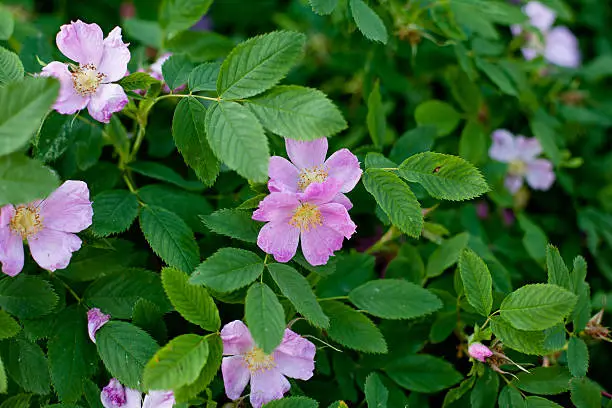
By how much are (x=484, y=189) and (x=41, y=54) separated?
36.4 inches

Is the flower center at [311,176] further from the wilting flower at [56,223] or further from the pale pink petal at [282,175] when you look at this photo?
the wilting flower at [56,223]

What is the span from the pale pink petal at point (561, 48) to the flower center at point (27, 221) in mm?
1556

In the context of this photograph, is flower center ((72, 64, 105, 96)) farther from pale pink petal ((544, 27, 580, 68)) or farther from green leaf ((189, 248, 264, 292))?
pale pink petal ((544, 27, 580, 68))

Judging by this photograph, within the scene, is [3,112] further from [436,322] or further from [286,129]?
[436,322]

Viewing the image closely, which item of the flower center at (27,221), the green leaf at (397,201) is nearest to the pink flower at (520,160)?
the green leaf at (397,201)

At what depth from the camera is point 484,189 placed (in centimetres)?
107

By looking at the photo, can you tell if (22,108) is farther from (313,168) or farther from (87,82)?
(313,168)

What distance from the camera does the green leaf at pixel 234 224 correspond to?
108cm

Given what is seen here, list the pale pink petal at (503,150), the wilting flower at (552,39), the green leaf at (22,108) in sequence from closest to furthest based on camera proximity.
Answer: the green leaf at (22,108)
the pale pink petal at (503,150)
the wilting flower at (552,39)

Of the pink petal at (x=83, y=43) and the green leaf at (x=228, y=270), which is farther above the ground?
the pink petal at (x=83, y=43)

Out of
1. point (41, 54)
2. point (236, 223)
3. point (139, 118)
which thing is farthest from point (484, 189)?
point (41, 54)

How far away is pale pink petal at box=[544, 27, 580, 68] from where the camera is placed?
1.99 metres

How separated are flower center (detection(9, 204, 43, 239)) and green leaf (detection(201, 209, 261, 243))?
0.28 metres

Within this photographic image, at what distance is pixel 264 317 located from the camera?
0.98m
